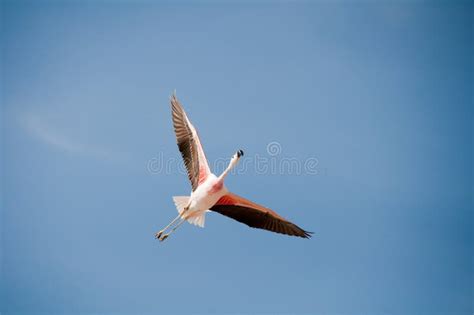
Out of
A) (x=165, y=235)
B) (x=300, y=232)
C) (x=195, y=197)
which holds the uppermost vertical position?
(x=300, y=232)

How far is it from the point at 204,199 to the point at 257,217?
6.22ft

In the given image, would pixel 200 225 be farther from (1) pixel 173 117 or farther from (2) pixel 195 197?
(1) pixel 173 117

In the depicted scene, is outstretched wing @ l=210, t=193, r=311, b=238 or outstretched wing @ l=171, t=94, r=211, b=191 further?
outstretched wing @ l=210, t=193, r=311, b=238

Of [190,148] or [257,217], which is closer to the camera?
[190,148]

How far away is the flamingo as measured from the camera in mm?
13953

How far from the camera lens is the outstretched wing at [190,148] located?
14359 mm

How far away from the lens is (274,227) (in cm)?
1510

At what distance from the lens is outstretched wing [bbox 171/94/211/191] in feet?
47.1

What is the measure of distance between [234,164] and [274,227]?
2604mm

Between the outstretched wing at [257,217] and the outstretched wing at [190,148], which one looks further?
the outstretched wing at [257,217]

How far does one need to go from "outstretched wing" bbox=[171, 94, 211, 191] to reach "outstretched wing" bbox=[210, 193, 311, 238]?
0.95m

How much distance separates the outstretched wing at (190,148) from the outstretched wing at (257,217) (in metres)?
0.95

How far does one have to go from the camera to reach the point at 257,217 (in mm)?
15039

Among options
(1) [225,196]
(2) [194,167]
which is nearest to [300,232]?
(1) [225,196]
